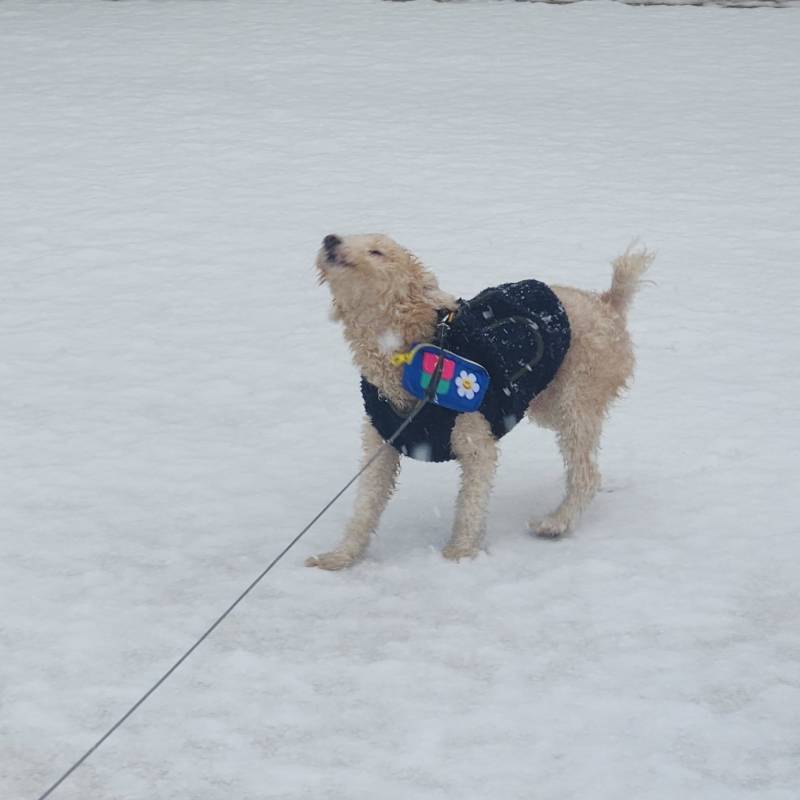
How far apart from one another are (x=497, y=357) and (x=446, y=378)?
0.66 feet

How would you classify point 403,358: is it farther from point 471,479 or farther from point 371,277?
point 471,479

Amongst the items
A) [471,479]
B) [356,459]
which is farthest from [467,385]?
[356,459]

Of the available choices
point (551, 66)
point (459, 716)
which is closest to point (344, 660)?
point (459, 716)

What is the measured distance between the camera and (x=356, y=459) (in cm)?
562

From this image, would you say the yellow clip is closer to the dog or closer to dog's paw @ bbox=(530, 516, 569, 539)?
the dog

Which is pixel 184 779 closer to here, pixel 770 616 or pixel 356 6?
pixel 770 616

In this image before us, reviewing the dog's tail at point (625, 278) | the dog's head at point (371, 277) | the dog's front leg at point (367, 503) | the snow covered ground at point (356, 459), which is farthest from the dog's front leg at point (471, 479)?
the dog's tail at point (625, 278)

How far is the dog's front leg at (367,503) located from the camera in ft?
15.4

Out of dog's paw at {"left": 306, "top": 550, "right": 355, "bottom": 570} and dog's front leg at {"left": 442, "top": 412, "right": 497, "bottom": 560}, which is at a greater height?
dog's front leg at {"left": 442, "top": 412, "right": 497, "bottom": 560}

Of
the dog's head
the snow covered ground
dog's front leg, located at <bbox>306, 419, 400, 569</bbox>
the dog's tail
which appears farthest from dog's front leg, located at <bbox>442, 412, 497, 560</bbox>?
the dog's tail

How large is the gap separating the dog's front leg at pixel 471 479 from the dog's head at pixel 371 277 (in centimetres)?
44

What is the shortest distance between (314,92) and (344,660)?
904 centimetres

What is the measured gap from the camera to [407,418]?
452 cm

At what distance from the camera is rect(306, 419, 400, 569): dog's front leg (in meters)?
4.69
